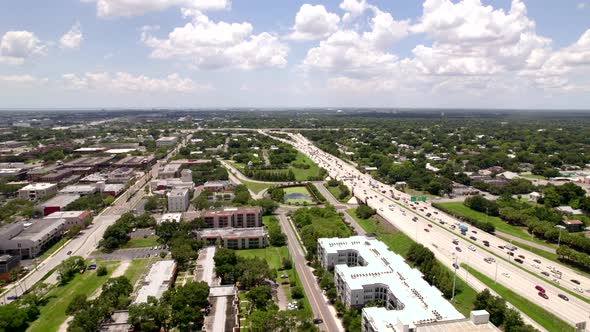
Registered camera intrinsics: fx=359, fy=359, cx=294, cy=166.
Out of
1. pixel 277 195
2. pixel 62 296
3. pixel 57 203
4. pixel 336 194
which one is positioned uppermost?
pixel 277 195

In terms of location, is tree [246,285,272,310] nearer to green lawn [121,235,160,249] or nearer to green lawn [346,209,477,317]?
green lawn [346,209,477,317]

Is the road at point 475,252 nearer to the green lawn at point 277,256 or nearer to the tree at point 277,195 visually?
the tree at point 277,195

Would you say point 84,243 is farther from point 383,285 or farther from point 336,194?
point 336,194

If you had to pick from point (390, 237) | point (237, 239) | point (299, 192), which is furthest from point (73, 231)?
point (390, 237)

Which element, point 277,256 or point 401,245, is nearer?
point 277,256

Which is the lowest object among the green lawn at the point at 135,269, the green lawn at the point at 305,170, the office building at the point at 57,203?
the green lawn at the point at 135,269

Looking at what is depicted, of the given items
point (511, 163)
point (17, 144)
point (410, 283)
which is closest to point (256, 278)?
point (410, 283)

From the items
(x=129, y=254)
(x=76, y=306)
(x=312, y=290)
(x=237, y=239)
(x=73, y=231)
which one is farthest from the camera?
(x=73, y=231)

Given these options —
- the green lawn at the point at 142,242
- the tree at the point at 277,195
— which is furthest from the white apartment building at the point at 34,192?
the tree at the point at 277,195

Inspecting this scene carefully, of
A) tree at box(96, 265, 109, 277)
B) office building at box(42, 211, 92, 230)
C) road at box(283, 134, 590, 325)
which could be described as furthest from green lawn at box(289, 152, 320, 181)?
tree at box(96, 265, 109, 277)
